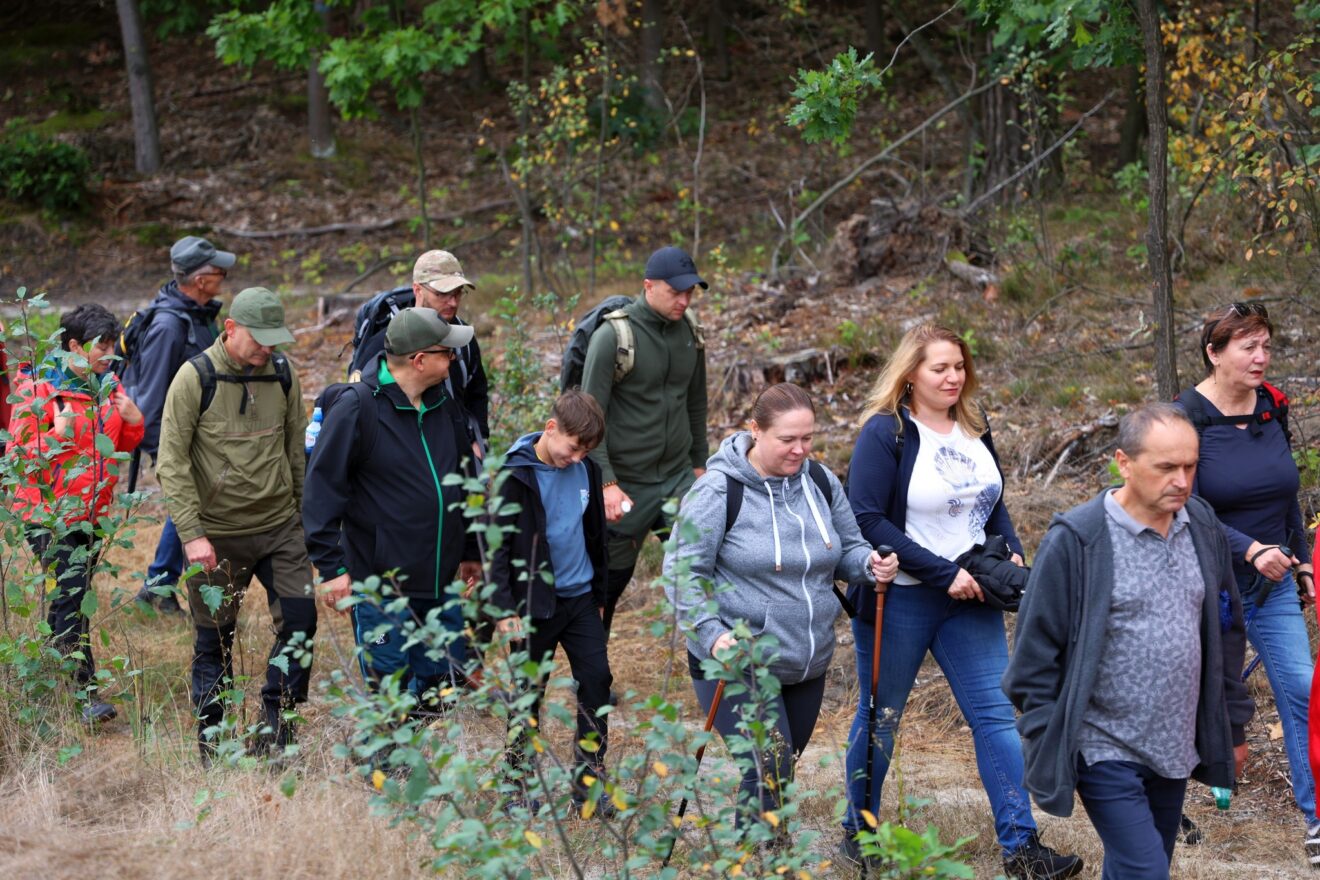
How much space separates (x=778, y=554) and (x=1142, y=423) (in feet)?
4.10

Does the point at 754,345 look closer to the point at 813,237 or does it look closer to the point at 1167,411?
the point at 813,237

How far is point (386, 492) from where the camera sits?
5.08 m

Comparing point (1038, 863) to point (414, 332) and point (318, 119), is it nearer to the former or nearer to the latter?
point (414, 332)

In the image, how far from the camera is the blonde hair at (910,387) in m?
4.60

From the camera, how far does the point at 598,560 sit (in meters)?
5.18

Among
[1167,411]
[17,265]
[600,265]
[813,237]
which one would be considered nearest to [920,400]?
[1167,411]

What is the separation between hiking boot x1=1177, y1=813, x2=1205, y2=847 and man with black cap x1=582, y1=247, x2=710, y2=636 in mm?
2419

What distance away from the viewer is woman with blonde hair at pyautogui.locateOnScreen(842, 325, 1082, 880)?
450 centimetres

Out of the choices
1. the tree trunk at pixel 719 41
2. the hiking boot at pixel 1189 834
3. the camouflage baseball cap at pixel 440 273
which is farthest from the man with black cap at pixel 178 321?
the tree trunk at pixel 719 41

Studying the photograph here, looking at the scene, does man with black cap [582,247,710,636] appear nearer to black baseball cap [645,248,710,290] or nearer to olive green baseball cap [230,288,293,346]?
black baseball cap [645,248,710,290]

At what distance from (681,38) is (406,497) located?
18424 mm

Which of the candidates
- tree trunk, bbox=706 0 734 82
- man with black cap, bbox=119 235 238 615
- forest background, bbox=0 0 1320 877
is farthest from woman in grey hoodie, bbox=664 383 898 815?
tree trunk, bbox=706 0 734 82

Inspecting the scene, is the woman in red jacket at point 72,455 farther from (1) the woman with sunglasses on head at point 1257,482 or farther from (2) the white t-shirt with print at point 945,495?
(1) the woman with sunglasses on head at point 1257,482

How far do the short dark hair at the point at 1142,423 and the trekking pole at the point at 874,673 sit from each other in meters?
1.04
